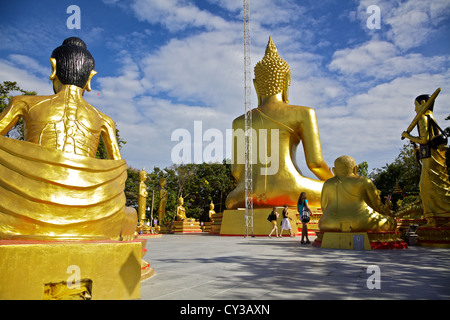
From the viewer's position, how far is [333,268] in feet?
12.6

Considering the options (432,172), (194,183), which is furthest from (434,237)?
(194,183)

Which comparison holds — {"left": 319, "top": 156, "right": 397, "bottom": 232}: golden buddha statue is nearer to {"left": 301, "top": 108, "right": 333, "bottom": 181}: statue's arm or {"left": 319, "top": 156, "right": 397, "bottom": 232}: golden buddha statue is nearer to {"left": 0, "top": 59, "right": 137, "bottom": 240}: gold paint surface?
{"left": 0, "top": 59, "right": 137, "bottom": 240}: gold paint surface

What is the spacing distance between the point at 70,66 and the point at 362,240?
577 centimetres

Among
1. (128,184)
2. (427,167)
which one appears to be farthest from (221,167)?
(427,167)

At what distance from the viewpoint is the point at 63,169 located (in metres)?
2.78

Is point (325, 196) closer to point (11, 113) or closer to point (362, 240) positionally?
point (362, 240)

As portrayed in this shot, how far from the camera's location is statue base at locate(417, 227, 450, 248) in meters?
6.94

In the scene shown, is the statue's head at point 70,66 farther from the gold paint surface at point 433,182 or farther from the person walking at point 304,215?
the gold paint surface at point 433,182

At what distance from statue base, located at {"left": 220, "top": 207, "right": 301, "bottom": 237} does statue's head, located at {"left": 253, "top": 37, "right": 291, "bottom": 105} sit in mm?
5559

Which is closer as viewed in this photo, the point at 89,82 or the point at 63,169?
the point at 63,169

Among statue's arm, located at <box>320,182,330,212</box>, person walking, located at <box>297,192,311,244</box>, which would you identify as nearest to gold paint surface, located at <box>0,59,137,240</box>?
statue's arm, located at <box>320,182,330,212</box>

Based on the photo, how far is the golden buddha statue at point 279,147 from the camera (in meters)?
13.1

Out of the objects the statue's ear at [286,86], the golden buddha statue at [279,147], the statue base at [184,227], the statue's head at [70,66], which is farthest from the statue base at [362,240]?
the statue base at [184,227]
